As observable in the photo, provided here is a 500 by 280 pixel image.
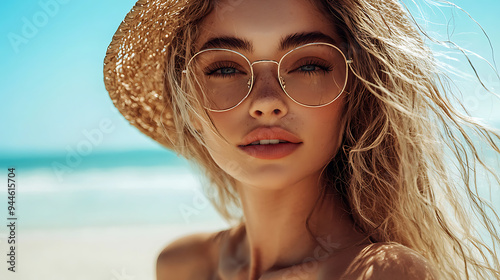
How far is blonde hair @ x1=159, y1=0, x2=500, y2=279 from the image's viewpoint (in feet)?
5.57

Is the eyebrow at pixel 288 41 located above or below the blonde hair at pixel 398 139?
above

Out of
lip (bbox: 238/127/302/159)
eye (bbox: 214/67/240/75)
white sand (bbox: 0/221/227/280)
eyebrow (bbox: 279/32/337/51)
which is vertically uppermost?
eyebrow (bbox: 279/32/337/51)

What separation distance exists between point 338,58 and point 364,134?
9.4 inches

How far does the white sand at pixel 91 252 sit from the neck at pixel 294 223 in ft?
8.88

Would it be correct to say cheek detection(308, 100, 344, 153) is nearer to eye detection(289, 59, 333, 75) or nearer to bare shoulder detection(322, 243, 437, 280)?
eye detection(289, 59, 333, 75)

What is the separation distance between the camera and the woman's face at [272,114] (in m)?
1.62

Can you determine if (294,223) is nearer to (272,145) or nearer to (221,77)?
(272,145)

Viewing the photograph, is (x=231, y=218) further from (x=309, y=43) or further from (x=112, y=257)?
(x=112, y=257)

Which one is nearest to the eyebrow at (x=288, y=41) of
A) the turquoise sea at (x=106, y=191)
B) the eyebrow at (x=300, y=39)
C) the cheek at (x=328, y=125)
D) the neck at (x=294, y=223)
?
the eyebrow at (x=300, y=39)

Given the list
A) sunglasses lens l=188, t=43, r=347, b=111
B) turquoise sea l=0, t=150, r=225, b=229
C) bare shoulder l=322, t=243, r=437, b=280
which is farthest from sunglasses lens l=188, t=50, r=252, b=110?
turquoise sea l=0, t=150, r=225, b=229

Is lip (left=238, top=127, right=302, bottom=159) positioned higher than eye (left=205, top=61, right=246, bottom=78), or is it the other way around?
eye (left=205, top=61, right=246, bottom=78)

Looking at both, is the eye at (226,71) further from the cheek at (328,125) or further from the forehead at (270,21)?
the cheek at (328,125)

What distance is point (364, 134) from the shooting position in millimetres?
1721

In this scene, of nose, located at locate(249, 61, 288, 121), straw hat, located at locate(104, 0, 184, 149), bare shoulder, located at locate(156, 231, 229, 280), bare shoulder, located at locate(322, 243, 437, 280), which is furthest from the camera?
bare shoulder, located at locate(156, 231, 229, 280)
